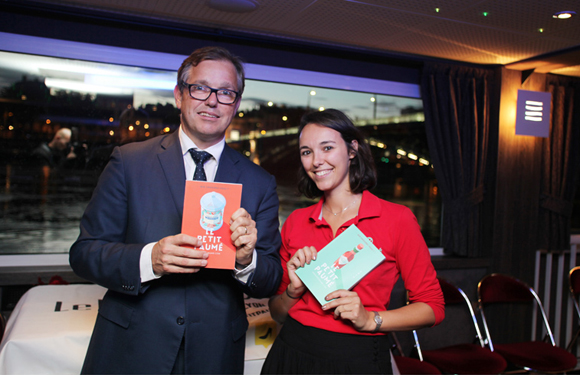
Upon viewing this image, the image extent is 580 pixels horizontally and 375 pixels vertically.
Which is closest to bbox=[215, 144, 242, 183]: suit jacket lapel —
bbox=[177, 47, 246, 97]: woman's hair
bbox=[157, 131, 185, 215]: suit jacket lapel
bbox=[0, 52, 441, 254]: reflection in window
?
bbox=[157, 131, 185, 215]: suit jacket lapel

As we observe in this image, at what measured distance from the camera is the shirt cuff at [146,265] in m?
1.48

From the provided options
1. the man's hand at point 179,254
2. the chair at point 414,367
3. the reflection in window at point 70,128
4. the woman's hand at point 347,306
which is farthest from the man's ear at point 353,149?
the reflection in window at point 70,128

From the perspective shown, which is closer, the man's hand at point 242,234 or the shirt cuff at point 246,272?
the man's hand at point 242,234

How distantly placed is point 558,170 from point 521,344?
1.97 meters

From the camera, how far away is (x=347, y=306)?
1673 millimetres

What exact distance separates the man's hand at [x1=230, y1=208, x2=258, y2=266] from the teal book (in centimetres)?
33

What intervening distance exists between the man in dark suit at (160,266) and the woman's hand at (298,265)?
10 cm

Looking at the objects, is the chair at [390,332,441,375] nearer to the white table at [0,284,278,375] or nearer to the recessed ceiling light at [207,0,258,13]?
the white table at [0,284,278,375]

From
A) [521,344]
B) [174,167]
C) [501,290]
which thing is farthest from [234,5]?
[521,344]

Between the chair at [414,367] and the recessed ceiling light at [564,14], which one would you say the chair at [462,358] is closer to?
the chair at [414,367]

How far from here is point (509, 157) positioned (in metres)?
4.59

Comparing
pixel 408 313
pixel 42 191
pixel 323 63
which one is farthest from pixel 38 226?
pixel 408 313

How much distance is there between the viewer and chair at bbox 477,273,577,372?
3.49 m

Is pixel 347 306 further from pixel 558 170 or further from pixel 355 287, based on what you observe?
pixel 558 170
